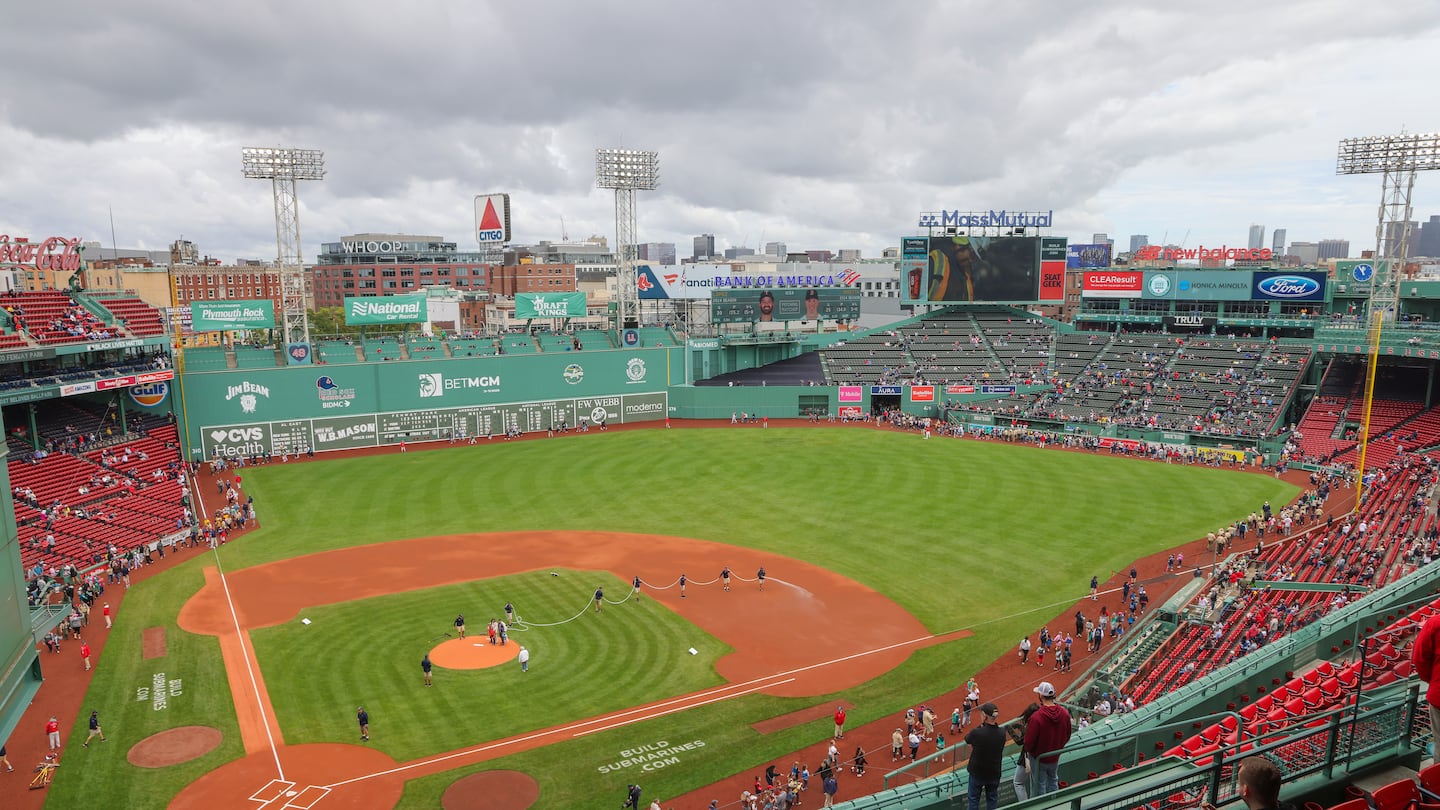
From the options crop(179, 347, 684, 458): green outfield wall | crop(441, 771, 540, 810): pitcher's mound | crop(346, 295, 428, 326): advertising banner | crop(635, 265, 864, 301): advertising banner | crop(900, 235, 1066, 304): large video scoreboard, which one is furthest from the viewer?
crop(900, 235, 1066, 304): large video scoreboard

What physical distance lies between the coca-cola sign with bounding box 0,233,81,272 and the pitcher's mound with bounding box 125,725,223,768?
3259cm

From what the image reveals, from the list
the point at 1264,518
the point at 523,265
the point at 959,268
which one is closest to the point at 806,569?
the point at 1264,518

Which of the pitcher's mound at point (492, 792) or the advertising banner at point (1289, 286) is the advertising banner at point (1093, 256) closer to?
→ the advertising banner at point (1289, 286)

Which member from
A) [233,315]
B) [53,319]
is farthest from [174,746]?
[233,315]

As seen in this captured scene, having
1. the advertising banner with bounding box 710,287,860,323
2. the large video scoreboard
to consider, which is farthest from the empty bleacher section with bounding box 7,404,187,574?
the large video scoreboard

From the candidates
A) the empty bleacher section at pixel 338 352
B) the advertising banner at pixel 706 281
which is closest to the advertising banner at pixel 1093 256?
the advertising banner at pixel 706 281

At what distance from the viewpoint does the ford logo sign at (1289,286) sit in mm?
71000

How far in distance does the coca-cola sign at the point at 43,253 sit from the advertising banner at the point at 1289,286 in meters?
84.3

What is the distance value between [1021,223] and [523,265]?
90.4 meters

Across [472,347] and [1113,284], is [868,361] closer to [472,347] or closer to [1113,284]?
[1113,284]

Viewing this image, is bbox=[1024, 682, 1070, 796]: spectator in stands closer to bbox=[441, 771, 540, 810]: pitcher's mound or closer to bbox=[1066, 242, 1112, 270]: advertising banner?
bbox=[441, 771, 540, 810]: pitcher's mound

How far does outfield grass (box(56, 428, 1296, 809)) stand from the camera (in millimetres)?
25812

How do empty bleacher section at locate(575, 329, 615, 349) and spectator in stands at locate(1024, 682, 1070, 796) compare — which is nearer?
spectator in stands at locate(1024, 682, 1070, 796)

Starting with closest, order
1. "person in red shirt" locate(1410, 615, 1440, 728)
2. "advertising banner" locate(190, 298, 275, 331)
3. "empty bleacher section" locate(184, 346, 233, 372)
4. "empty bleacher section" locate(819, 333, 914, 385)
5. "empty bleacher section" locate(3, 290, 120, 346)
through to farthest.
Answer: "person in red shirt" locate(1410, 615, 1440, 728)
"empty bleacher section" locate(3, 290, 120, 346)
"empty bleacher section" locate(184, 346, 233, 372)
"advertising banner" locate(190, 298, 275, 331)
"empty bleacher section" locate(819, 333, 914, 385)
